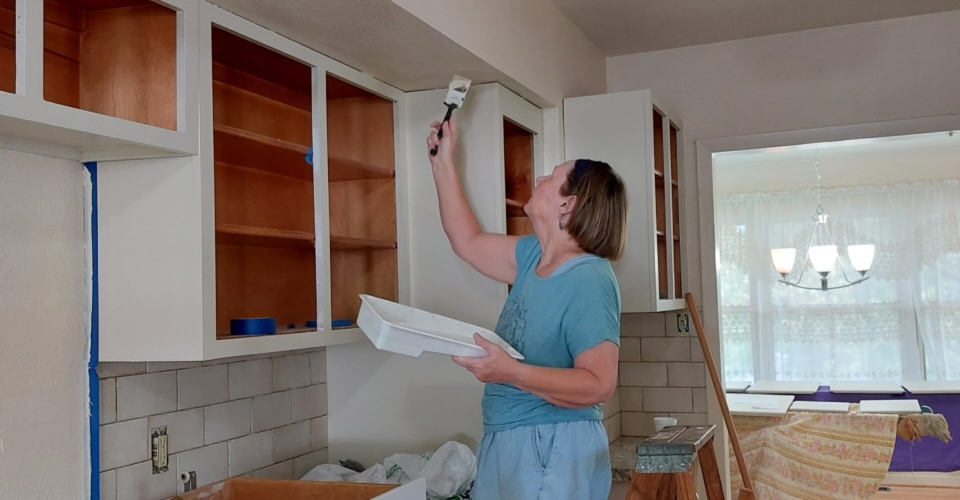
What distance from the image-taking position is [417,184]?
2.65m

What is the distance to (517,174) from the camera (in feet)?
9.55

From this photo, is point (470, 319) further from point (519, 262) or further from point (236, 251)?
point (236, 251)

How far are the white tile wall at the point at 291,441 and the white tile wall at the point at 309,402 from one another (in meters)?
0.03

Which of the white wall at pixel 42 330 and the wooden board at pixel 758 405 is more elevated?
the white wall at pixel 42 330

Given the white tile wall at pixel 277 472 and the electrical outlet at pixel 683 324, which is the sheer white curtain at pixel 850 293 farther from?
the white tile wall at pixel 277 472

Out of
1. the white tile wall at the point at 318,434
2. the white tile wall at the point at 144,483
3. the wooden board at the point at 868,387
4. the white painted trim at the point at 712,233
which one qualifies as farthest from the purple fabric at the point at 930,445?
the white tile wall at the point at 144,483

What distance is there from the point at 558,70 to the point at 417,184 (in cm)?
Answer: 82

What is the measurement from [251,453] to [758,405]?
387 centimetres

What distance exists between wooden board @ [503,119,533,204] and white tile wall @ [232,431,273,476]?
108 cm

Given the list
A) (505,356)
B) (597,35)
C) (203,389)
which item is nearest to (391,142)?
(203,389)

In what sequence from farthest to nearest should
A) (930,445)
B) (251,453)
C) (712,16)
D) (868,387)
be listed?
(868,387)
(930,445)
(712,16)
(251,453)

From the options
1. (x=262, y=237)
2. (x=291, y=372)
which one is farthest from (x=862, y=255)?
(x=262, y=237)

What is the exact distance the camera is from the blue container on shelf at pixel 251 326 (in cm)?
189

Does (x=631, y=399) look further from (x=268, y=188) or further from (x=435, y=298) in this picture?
(x=268, y=188)
